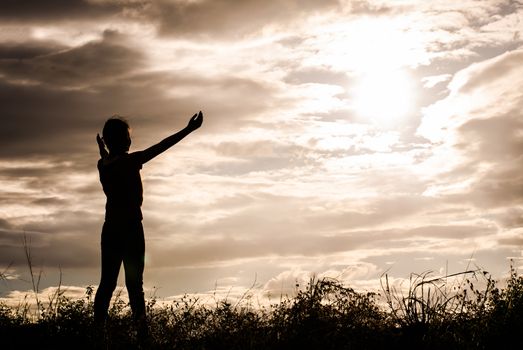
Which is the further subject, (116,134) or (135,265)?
(116,134)

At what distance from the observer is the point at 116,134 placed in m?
7.45

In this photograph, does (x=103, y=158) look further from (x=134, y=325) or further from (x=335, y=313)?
(x=335, y=313)

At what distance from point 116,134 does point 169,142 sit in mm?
813

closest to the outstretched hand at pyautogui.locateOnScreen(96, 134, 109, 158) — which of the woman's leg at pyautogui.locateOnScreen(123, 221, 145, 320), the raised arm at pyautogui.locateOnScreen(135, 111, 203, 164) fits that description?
the raised arm at pyautogui.locateOnScreen(135, 111, 203, 164)

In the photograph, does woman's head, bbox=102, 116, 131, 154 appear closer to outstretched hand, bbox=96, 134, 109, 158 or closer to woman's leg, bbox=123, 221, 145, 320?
outstretched hand, bbox=96, 134, 109, 158

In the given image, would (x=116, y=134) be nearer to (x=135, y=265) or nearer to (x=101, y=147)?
(x=101, y=147)

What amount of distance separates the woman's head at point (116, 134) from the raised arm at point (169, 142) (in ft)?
1.01

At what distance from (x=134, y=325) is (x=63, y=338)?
942 millimetres

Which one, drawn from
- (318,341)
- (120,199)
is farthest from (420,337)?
(120,199)

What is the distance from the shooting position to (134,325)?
7016mm

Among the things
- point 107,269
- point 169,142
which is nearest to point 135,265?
point 107,269

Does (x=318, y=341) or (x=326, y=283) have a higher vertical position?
(x=326, y=283)

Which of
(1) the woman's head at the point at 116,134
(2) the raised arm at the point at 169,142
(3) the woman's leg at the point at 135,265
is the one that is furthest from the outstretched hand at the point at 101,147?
(3) the woman's leg at the point at 135,265

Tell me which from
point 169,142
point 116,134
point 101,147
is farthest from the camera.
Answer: point 101,147
